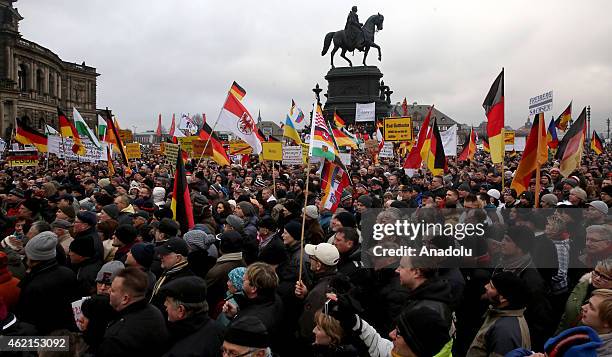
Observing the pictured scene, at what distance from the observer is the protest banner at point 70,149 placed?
16.7m

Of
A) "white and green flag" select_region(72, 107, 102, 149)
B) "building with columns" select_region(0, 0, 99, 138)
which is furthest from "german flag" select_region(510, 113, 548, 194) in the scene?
"building with columns" select_region(0, 0, 99, 138)

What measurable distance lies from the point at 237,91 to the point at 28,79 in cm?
6181

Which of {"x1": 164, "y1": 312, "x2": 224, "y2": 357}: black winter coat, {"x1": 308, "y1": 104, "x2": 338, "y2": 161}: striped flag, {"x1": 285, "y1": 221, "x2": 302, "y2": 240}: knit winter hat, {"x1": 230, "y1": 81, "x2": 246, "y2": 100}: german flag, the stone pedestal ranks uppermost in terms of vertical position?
the stone pedestal

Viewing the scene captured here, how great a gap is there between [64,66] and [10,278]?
267 ft

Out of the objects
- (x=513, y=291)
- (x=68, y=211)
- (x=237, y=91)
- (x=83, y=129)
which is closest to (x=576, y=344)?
(x=513, y=291)

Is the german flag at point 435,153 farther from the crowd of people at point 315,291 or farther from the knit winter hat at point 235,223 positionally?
the knit winter hat at point 235,223

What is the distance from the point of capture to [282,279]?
502 centimetres

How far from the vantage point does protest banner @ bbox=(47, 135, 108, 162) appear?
54.9ft

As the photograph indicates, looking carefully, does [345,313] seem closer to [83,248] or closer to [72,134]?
[83,248]

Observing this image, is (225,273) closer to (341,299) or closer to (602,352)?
(341,299)

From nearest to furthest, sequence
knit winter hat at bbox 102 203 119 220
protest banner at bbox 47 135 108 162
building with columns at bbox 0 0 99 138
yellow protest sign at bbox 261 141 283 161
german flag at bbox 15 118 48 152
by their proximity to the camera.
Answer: knit winter hat at bbox 102 203 119 220
yellow protest sign at bbox 261 141 283 161
protest banner at bbox 47 135 108 162
german flag at bbox 15 118 48 152
building with columns at bbox 0 0 99 138

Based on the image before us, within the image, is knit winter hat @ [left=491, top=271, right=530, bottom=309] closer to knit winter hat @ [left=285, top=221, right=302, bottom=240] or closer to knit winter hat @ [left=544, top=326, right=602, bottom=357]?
knit winter hat @ [left=544, top=326, right=602, bottom=357]

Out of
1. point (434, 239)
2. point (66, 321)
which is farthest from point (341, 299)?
point (66, 321)

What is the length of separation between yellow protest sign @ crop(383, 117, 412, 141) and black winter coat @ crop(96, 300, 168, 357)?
13310 mm
